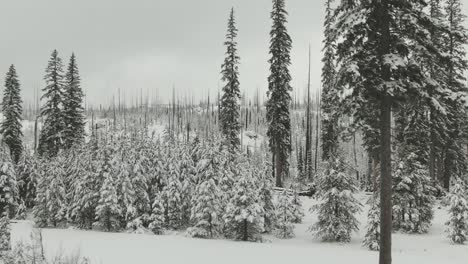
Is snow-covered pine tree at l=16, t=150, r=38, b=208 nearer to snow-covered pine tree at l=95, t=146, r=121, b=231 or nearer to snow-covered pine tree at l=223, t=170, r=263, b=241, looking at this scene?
snow-covered pine tree at l=95, t=146, r=121, b=231

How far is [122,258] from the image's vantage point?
682 inches

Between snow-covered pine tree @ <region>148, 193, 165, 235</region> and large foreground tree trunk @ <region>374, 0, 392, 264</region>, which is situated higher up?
large foreground tree trunk @ <region>374, 0, 392, 264</region>

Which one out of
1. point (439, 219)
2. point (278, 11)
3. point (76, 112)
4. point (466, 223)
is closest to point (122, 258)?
point (466, 223)

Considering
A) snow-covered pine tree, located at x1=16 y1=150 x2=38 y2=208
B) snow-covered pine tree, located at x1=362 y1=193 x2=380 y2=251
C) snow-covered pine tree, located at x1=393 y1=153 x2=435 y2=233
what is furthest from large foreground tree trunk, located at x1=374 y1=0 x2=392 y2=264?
snow-covered pine tree, located at x1=16 y1=150 x2=38 y2=208

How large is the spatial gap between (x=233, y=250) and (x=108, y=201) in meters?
12.0

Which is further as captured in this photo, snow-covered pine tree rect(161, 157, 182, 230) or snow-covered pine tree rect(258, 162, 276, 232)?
snow-covered pine tree rect(161, 157, 182, 230)

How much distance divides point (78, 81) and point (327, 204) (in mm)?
35037

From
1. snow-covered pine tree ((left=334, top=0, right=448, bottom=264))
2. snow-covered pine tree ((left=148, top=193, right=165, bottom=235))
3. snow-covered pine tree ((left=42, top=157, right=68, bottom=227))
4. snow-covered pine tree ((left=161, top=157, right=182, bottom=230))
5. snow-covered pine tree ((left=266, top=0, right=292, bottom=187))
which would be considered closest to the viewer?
snow-covered pine tree ((left=334, top=0, right=448, bottom=264))

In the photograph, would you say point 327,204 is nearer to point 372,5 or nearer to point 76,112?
point 372,5

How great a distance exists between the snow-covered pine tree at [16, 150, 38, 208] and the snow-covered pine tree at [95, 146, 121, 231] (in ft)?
47.9

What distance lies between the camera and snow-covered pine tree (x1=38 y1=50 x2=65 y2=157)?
145ft

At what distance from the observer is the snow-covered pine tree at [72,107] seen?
4508 cm

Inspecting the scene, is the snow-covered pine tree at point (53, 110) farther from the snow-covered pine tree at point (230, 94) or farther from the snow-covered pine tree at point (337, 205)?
the snow-covered pine tree at point (337, 205)

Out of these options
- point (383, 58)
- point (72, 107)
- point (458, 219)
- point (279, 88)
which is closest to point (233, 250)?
point (383, 58)
